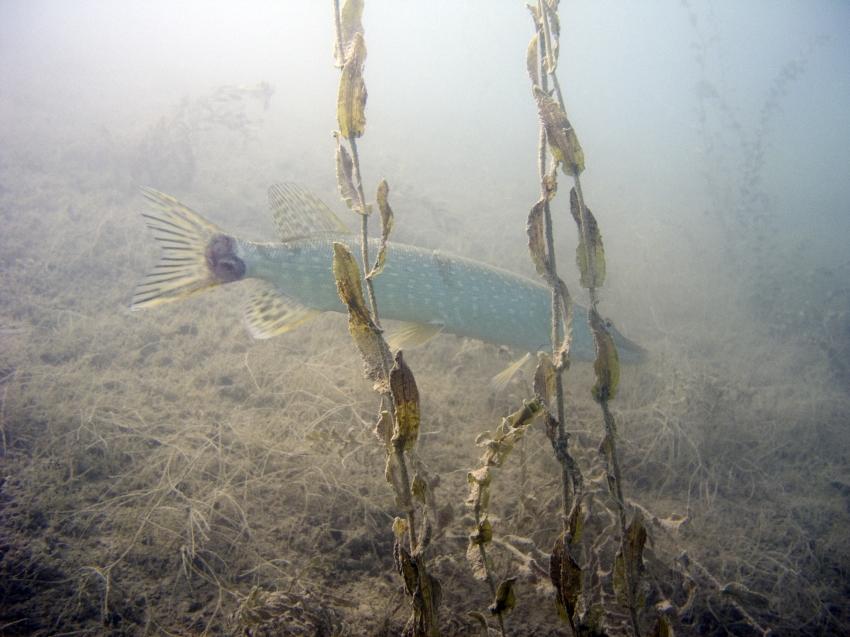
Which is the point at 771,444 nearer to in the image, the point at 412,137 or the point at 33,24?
the point at 412,137

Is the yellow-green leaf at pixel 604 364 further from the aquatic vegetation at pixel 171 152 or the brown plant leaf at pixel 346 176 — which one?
the aquatic vegetation at pixel 171 152

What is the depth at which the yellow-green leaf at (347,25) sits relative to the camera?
1464 mm

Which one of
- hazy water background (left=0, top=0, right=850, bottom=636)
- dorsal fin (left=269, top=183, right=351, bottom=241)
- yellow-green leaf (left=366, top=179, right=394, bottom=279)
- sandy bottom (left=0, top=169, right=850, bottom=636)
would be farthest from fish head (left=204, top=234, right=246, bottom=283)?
yellow-green leaf (left=366, top=179, right=394, bottom=279)

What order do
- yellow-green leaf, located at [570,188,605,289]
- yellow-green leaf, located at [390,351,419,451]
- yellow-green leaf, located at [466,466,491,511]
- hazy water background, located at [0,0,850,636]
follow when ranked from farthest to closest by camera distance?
hazy water background, located at [0,0,850,636] → yellow-green leaf, located at [570,188,605,289] → yellow-green leaf, located at [466,466,491,511] → yellow-green leaf, located at [390,351,419,451]

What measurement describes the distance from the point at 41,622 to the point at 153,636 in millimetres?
497

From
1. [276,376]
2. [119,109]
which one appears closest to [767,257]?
[276,376]

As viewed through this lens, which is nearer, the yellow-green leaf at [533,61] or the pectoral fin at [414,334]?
the yellow-green leaf at [533,61]

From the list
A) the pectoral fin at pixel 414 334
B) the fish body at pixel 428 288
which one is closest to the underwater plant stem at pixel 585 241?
the fish body at pixel 428 288

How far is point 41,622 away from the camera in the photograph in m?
1.95

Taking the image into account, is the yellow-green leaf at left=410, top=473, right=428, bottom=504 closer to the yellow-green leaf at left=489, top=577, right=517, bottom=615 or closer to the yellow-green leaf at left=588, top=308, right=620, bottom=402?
the yellow-green leaf at left=489, top=577, right=517, bottom=615

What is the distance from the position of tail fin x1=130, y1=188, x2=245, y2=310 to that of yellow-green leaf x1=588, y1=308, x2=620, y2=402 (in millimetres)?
2826

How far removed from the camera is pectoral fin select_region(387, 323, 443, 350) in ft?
12.1

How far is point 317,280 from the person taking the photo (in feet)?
11.4

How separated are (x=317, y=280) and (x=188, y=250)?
3.25 ft
